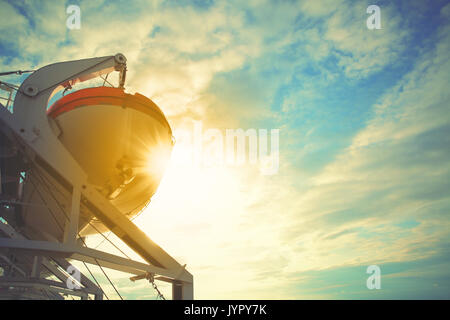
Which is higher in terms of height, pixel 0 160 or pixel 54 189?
pixel 0 160

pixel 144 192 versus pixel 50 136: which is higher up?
pixel 50 136

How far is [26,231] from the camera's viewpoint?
11023 millimetres

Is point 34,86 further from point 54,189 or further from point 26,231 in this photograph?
point 26,231

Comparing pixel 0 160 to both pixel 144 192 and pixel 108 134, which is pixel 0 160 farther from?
pixel 144 192

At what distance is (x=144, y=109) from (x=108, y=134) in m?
1.19

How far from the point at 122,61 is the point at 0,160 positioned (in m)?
4.09

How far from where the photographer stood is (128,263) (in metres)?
8.13
